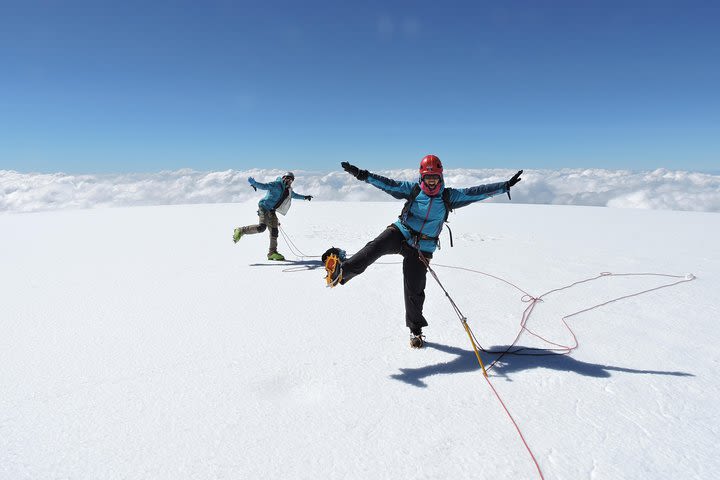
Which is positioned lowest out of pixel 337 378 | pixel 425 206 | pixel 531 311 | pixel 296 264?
pixel 531 311

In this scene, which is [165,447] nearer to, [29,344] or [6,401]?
[6,401]

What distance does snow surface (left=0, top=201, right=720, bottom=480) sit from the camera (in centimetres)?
207

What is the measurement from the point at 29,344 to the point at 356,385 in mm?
3379

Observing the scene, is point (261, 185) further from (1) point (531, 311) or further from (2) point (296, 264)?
(1) point (531, 311)

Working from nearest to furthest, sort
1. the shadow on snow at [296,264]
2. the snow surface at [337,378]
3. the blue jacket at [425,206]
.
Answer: the snow surface at [337,378]
the blue jacket at [425,206]
the shadow on snow at [296,264]

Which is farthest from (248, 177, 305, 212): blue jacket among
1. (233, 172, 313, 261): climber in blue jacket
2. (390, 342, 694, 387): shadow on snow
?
(390, 342, 694, 387): shadow on snow

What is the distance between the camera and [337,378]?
2918 mm

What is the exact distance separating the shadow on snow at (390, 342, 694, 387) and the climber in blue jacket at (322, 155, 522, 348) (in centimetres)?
45

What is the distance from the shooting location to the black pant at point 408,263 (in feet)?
11.9

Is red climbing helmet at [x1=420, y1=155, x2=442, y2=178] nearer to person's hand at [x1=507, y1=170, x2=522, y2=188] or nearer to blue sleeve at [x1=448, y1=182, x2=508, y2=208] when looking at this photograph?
blue sleeve at [x1=448, y1=182, x2=508, y2=208]

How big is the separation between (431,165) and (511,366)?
2.12 meters

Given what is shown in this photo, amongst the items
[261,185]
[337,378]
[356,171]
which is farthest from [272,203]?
[337,378]

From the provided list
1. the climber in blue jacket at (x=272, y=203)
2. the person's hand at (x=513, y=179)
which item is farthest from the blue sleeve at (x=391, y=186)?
the climber in blue jacket at (x=272, y=203)

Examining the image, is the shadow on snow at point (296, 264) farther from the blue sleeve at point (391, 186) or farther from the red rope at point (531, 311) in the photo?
the blue sleeve at point (391, 186)
